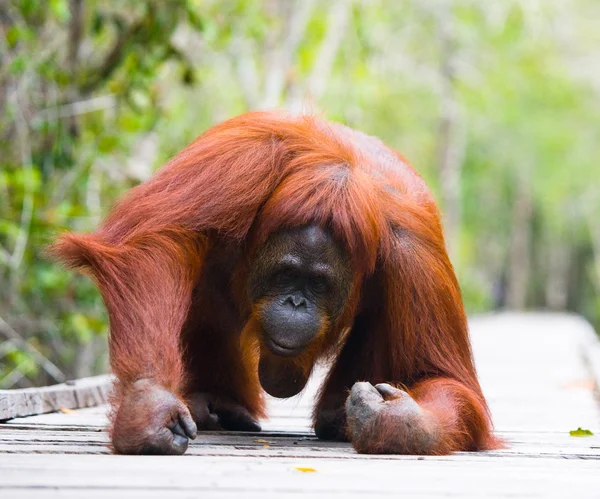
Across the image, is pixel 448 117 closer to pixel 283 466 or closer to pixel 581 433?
pixel 581 433

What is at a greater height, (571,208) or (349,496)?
(571,208)

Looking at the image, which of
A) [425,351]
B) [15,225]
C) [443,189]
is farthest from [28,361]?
[443,189]

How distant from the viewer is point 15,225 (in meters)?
6.54

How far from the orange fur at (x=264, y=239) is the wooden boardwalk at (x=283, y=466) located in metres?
0.29

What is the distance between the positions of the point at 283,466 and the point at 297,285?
676mm

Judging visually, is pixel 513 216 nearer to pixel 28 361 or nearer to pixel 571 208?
pixel 571 208

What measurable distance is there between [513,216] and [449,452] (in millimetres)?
32917

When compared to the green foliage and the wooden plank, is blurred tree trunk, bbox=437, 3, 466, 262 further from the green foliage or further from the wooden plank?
the wooden plank

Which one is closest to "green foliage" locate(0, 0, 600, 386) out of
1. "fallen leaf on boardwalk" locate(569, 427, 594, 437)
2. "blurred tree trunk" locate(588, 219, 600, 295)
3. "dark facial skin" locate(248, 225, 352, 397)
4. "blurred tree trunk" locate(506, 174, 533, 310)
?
"dark facial skin" locate(248, 225, 352, 397)

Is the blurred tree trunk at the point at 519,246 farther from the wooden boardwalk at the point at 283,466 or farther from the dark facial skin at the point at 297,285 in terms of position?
the dark facial skin at the point at 297,285

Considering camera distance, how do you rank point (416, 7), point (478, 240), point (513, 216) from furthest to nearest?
1. point (478, 240)
2. point (513, 216)
3. point (416, 7)

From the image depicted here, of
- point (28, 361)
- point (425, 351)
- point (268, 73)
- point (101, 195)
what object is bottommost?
point (28, 361)

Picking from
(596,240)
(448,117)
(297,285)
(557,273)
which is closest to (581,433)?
(297,285)

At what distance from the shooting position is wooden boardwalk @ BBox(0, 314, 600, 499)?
229 cm
